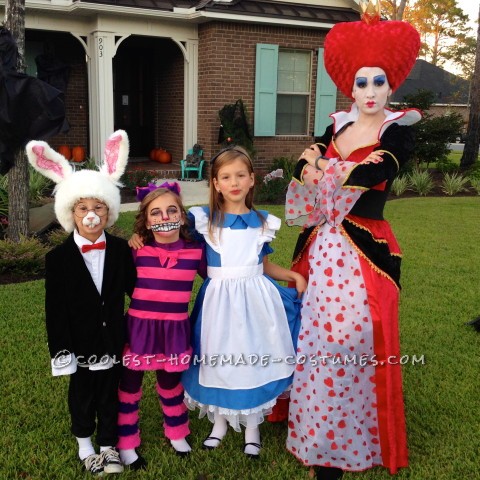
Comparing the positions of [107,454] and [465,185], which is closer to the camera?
[107,454]

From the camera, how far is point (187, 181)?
35.5ft

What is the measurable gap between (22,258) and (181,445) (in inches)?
138

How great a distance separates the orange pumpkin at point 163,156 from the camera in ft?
39.5

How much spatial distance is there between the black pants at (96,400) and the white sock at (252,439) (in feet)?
2.17

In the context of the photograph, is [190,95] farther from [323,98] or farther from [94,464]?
[94,464]

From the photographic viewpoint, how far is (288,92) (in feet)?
37.3

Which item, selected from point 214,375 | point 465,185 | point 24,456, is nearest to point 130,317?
point 214,375

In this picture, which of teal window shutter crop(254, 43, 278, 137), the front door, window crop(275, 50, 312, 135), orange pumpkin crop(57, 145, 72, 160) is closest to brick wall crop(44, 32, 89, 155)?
orange pumpkin crop(57, 145, 72, 160)

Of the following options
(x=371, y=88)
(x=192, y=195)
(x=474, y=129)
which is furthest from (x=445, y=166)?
(x=371, y=88)

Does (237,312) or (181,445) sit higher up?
(237,312)

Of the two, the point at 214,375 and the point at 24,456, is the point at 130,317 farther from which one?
the point at 24,456

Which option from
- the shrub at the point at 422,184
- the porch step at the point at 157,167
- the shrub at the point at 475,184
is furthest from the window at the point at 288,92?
the shrub at the point at 475,184

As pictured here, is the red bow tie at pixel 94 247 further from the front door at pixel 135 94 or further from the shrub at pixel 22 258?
the front door at pixel 135 94

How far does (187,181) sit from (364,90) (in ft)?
27.8
